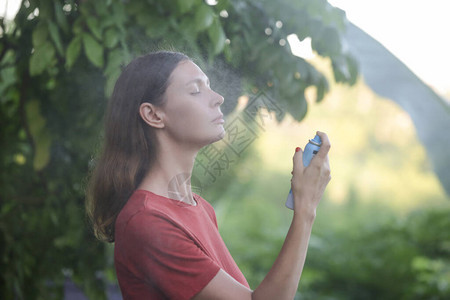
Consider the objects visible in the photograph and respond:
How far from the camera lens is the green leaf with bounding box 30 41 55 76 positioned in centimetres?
104

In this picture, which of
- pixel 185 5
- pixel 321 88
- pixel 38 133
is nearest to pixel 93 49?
pixel 185 5

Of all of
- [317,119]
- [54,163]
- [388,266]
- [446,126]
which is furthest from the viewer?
[388,266]

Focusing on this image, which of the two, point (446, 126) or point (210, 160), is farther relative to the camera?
point (446, 126)

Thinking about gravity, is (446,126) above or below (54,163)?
above

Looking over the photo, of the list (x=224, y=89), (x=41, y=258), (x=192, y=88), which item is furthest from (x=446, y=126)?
(x=41, y=258)

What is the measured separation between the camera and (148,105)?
672 mm

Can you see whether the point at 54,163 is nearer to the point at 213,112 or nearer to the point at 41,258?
the point at 41,258

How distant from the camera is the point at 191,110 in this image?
0.66 meters

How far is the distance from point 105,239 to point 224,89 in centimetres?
26

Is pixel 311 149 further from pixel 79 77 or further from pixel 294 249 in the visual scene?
pixel 79 77

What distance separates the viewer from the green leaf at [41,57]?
3.40ft

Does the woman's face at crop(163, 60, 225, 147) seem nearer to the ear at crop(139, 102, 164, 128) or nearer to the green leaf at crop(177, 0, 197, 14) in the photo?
the ear at crop(139, 102, 164, 128)

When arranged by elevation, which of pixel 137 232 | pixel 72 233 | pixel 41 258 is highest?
pixel 137 232

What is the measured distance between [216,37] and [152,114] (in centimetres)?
29
